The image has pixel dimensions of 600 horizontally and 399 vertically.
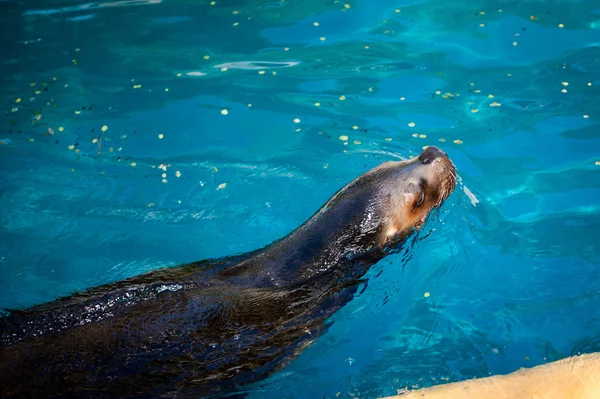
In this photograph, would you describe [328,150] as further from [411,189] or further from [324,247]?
[324,247]

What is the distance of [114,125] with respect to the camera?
8.61m

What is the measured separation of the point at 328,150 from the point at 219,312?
11.5ft

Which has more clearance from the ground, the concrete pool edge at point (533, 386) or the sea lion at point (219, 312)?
the sea lion at point (219, 312)

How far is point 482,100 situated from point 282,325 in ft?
15.6

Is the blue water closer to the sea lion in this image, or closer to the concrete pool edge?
the concrete pool edge

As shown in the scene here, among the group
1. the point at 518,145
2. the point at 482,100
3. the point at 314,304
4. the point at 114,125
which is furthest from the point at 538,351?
the point at 114,125

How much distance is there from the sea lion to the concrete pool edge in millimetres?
1067

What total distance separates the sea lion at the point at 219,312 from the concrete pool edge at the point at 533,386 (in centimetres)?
107

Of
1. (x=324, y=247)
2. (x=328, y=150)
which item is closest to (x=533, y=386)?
(x=324, y=247)

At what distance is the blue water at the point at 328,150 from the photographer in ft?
20.1

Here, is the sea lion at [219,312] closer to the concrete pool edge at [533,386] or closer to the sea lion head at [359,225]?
the sea lion head at [359,225]

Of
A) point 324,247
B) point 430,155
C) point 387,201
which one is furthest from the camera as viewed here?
point 430,155

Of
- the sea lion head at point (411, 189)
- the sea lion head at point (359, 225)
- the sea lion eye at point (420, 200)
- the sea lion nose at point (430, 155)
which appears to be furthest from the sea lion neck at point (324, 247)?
the sea lion nose at point (430, 155)

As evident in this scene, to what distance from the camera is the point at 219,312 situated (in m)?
4.99
